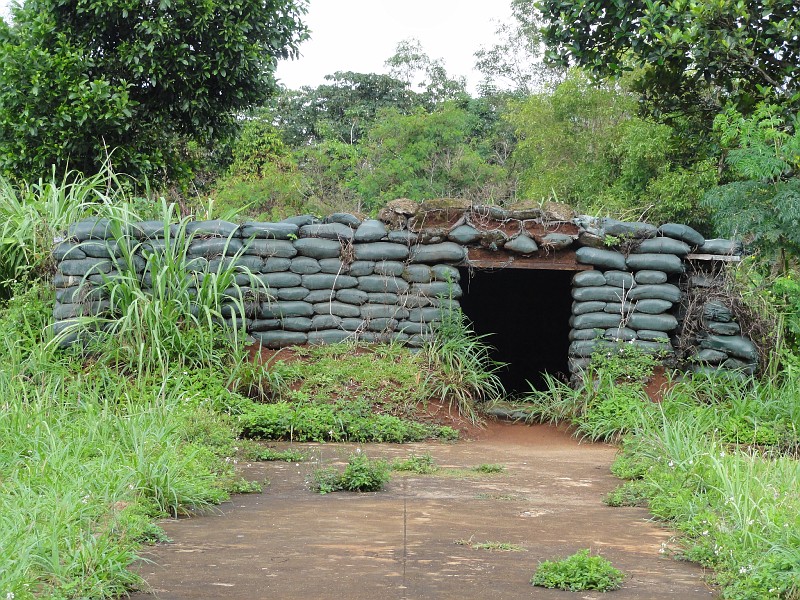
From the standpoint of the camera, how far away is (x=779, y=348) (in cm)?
823

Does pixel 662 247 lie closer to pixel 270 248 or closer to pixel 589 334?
pixel 589 334

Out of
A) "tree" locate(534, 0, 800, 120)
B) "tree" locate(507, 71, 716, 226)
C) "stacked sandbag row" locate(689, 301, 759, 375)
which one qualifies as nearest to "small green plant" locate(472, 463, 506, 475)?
"stacked sandbag row" locate(689, 301, 759, 375)

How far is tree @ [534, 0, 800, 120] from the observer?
29.4 ft

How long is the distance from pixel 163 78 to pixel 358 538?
8457 mm

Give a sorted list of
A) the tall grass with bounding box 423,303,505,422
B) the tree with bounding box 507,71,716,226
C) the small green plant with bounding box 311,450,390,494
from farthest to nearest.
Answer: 1. the tree with bounding box 507,71,716,226
2. the tall grass with bounding box 423,303,505,422
3. the small green plant with bounding box 311,450,390,494

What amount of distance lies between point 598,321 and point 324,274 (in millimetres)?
2493

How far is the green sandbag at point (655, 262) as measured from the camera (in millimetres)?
8352

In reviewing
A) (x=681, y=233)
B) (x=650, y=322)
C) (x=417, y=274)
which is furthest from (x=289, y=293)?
(x=681, y=233)

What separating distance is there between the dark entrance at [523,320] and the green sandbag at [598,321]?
8.77 ft

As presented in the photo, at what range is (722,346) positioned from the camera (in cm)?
835

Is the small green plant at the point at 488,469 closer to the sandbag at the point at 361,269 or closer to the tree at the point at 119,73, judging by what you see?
the sandbag at the point at 361,269

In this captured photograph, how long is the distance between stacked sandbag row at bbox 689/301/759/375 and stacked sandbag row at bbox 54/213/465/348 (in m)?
2.29

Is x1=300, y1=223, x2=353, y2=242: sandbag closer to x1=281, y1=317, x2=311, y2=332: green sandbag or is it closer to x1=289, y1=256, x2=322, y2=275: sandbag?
x1=289, y1=256, x2=322, y2=275: sandbag

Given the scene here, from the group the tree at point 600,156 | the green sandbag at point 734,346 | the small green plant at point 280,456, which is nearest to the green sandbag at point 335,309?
the small green plant at point 280,456
